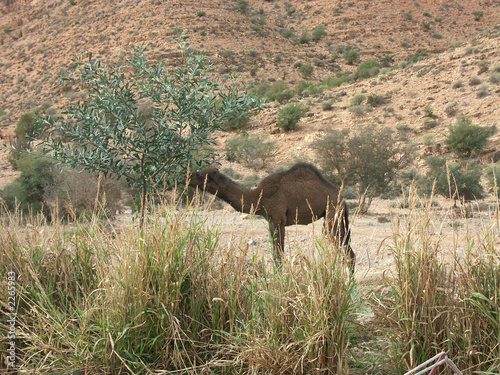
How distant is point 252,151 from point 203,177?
69.4ft

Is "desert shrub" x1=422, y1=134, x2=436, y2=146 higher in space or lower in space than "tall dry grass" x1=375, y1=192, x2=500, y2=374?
higher

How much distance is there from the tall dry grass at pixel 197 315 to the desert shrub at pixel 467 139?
2180cm

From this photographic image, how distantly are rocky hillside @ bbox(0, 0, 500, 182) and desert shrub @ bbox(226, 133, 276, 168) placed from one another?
1084 mm

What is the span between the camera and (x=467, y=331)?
11.3 ft

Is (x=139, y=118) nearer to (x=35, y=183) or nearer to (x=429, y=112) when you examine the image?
(x=35, y=183)

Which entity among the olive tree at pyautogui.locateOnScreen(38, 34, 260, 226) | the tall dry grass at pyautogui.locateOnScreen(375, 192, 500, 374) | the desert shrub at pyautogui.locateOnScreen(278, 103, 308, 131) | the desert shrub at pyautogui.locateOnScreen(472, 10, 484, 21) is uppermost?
the desert shrub at pyautogui.locateOnScreen(472, 10, 484, 21)

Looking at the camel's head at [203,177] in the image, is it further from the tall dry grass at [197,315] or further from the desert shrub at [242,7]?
the desert shrub at [242,7]

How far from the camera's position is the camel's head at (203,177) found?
6.14 m

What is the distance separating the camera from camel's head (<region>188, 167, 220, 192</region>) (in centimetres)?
614

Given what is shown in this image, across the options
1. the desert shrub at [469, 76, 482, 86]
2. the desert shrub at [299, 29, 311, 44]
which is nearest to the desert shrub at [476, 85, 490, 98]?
the desert shrub at [469, 76, 482, 86]

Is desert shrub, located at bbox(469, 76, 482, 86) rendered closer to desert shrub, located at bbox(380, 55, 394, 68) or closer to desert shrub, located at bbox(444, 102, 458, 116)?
desert shrub, located at bbox(444, 102, 458, 116)

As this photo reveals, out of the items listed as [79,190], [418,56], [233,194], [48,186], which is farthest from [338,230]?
[418,56]

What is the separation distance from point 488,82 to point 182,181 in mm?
27509

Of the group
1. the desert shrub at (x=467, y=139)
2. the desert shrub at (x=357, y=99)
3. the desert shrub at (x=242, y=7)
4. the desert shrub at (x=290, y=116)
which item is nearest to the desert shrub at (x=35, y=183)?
the desert shrub at (x=290, y=116)
